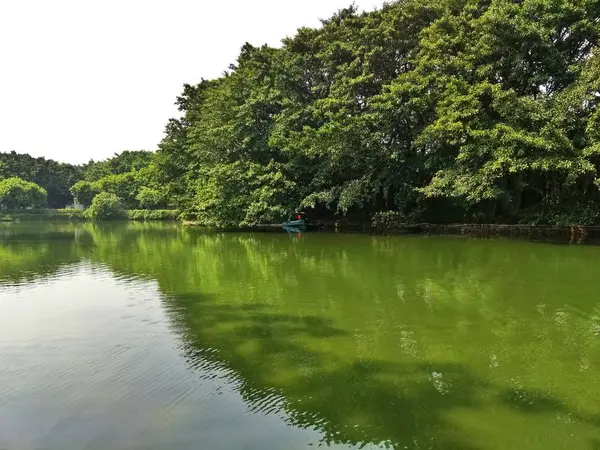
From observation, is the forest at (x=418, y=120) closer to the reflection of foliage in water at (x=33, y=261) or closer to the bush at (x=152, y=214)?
the reflection of foliage in water at (x=33, y=261)

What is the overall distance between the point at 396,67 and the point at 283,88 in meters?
6.38

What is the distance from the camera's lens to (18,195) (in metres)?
63.6

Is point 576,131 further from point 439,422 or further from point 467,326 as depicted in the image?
point 439,422

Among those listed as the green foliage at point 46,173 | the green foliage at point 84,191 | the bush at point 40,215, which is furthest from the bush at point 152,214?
the green foliage at point 46,173

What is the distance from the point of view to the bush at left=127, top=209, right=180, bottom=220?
171 ft

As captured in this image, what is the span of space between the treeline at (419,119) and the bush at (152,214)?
22.1 meters

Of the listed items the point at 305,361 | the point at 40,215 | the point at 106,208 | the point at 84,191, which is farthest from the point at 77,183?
the point at 305,361

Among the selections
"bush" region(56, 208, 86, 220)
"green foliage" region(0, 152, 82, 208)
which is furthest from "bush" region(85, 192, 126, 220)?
"green foliage" region(0, 152, 82, 208)

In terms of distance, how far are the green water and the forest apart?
8.03 metres

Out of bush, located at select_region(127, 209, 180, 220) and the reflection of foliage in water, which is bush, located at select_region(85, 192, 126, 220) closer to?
bush, located at select_region(127, 209, 180, 220)

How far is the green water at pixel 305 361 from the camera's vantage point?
3.56 metres

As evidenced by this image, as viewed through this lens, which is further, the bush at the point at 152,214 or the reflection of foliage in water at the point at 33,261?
the bush at the point at 152,214

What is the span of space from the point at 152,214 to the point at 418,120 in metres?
39.7

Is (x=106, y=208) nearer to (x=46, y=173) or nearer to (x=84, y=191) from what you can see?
(x=84, y=191)
